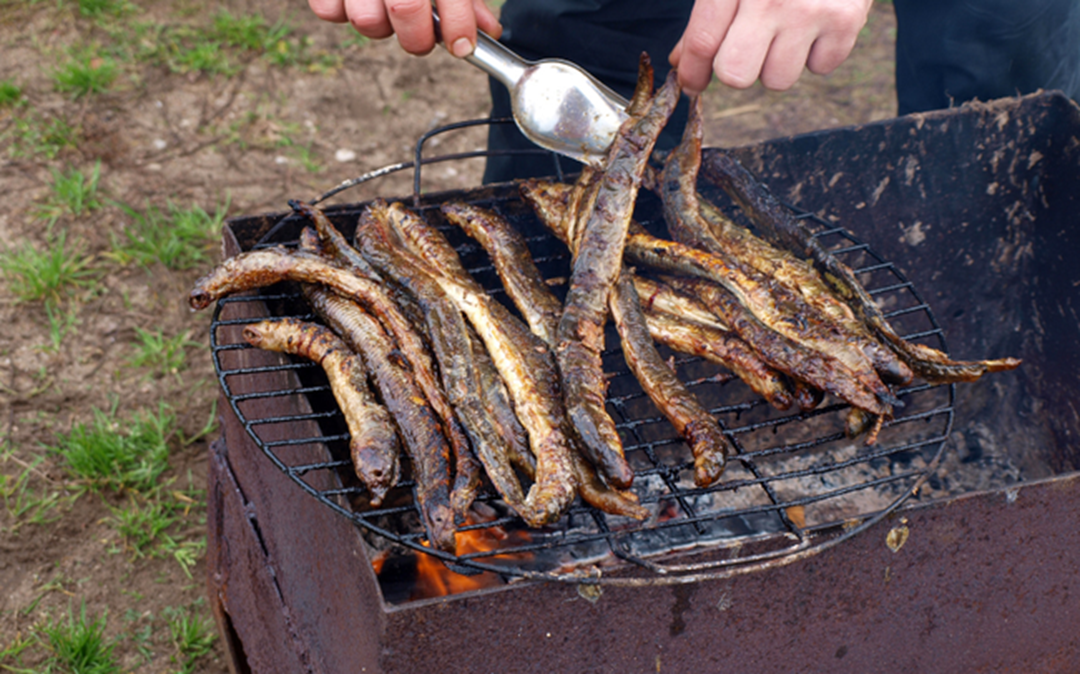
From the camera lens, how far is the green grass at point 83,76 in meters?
5.42

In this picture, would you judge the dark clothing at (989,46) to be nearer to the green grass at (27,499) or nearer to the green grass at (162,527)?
the green grass at (162,527)

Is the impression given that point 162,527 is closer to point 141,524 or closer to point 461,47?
point 141,524

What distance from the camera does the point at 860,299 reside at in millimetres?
2572

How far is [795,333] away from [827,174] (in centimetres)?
118

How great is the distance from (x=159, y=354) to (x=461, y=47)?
2.66 metres

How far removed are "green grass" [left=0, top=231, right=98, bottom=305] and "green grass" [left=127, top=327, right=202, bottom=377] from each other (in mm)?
539

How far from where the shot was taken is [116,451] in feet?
12.2

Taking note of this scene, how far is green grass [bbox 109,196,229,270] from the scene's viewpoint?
183 inches

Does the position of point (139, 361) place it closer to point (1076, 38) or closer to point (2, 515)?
point (2, 515)

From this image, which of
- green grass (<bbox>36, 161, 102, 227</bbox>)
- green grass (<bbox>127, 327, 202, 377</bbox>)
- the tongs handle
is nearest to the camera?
the tongs handle

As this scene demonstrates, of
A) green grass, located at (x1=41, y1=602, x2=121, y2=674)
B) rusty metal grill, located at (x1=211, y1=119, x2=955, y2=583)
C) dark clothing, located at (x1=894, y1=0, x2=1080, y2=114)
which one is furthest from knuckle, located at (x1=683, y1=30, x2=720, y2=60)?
green grass, located at (x1=41, y1=602, x2=121, y2=674)

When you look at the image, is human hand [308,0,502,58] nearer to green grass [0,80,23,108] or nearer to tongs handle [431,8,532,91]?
tongs handle [431,8,532,91]

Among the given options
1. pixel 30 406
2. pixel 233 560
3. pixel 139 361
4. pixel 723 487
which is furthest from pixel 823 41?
pixel 30 406

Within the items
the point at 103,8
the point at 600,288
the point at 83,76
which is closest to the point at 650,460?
the point at 600,288
